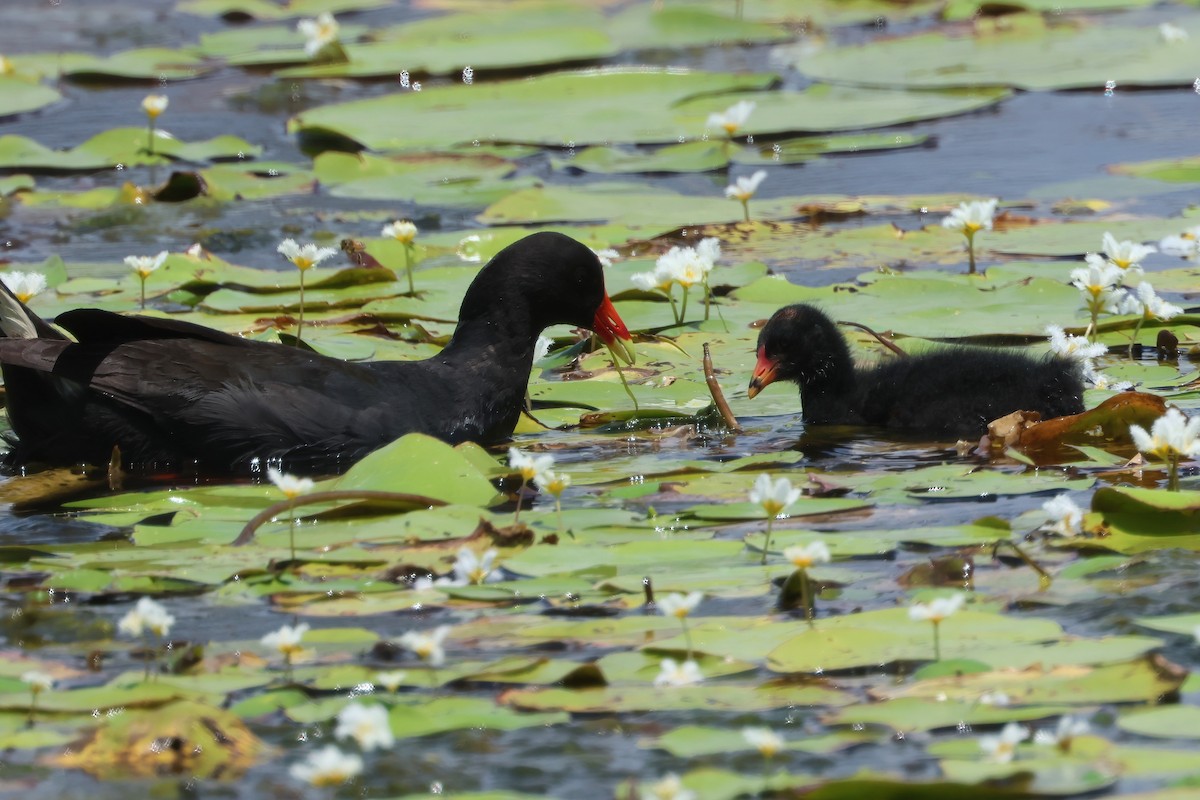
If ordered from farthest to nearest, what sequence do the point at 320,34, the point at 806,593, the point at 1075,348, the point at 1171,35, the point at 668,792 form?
the point at 320,34, the point at 1171,35, the point at 1075,348, the point at 806,593, the point at 668,792

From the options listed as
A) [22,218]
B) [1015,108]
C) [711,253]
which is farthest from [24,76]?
[711,253]

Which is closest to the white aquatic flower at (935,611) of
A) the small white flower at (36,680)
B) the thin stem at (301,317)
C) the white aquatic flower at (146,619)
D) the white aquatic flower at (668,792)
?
the white aquatic flower at (668,792)

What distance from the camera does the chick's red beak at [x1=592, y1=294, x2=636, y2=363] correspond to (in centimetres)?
588

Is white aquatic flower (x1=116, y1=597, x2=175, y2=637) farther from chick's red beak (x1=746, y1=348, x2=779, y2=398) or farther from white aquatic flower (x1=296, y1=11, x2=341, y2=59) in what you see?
white aquatic flower (x1=296, y1=11, x2=341, y2=59)

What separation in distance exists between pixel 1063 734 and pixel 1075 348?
9.27 ft

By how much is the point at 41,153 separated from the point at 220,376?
4633 mm

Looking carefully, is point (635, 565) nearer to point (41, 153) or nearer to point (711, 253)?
point (711, 253)

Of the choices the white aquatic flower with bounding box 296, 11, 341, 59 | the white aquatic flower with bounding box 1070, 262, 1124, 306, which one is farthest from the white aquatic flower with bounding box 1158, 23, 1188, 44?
the white aquatic flower with bounding box 1070, 262, 1124, 306

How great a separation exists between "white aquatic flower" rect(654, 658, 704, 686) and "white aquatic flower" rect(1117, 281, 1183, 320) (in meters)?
3.04

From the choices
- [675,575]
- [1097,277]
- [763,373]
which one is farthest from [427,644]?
[1097,277]

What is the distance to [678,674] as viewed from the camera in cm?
307

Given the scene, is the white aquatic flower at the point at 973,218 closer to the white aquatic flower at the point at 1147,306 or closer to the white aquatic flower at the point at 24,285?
the white aquatic flower at the point at 1147,306

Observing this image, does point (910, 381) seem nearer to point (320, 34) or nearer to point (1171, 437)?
point (1171, 437)

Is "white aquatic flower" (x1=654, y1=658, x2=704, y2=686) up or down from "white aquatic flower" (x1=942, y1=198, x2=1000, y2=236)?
down
